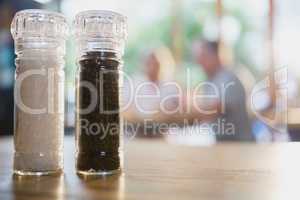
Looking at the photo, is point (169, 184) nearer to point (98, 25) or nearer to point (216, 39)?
point (98, 25)

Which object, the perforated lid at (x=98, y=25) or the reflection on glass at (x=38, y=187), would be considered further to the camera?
the perforated lid at (x=98, y=25)

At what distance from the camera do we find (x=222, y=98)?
2674mm

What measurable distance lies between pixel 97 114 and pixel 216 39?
2.83m

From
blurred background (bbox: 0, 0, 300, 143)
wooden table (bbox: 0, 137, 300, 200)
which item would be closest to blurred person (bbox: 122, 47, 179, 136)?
blurred background (bbox: 0, 0, 300, 143)

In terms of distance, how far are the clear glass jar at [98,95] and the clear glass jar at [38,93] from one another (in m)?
0.03

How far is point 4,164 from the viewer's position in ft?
2.15

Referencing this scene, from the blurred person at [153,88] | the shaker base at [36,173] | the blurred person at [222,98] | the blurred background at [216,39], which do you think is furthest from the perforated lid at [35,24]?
the blurred background at [216,39]

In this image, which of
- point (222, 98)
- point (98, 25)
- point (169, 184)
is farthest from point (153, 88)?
point (169, 184)

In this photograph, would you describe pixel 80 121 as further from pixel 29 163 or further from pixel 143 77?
pixel 143 77

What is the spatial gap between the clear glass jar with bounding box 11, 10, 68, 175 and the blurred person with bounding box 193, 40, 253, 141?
75.1 inches

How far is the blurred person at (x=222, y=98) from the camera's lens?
7.79 ft

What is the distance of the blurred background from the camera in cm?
304

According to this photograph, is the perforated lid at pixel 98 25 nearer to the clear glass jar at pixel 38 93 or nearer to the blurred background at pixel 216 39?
the clear glass jar at pixel 38 93

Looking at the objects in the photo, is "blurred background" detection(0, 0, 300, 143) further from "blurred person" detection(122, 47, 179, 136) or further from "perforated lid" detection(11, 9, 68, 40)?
"perforated lid" detection(11, 9, 68, 40)
